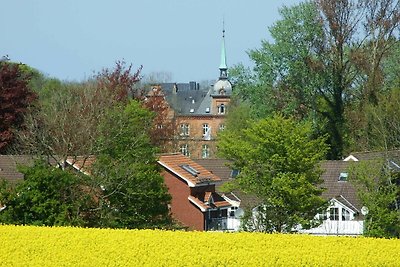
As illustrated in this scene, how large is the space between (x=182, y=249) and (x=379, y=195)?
69.5 feet

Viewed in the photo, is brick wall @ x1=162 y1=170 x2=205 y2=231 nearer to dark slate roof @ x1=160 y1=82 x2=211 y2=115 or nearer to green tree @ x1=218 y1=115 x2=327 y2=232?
green tree @ x1=218 y1=115 x2=327 y2=232

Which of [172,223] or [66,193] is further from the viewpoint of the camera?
[172,223]

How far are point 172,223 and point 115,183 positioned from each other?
12.0ft

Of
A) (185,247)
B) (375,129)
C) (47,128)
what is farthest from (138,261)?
(375,129)

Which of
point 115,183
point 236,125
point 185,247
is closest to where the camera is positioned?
point 185,247

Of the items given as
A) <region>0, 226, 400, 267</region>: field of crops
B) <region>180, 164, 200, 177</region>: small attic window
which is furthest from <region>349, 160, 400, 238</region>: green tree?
<region>0, 226, 400, 267</region>: field of crops

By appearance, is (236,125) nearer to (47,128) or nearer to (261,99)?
(261,99)

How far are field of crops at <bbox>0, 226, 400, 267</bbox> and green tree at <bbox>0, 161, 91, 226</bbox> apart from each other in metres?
8.11

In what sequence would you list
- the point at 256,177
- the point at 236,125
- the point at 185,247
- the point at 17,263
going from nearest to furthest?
the point at 17,263 → the point at 185,247 → the point at 256,177 → the point at 236,125

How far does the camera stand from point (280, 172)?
41.0 m

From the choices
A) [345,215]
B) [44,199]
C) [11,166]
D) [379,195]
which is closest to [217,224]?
[345,215]

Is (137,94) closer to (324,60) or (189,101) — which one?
(324,60)

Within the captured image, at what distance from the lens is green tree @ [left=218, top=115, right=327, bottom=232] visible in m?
40.1

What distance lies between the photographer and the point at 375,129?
5566 cm
